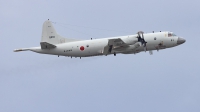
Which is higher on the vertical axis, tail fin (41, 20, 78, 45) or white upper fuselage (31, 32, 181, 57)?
tail fin (41, 20, 78, 45)

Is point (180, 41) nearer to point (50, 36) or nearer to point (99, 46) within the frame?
point (99, 46)

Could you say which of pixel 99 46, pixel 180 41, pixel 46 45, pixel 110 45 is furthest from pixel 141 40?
pixel 46 45

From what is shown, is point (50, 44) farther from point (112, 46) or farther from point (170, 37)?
point (170, 37)

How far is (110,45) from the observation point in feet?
204

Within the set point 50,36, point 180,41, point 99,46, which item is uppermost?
point 50,36

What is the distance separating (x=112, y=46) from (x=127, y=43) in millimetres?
1577

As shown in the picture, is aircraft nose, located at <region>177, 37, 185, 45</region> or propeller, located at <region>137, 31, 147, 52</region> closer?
propeller, located at <region>137, 31, 147, 52</region>

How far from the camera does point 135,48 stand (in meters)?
62.7

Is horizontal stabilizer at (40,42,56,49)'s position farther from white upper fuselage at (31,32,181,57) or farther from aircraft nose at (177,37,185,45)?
aircraft nose at (177,37,185,45)

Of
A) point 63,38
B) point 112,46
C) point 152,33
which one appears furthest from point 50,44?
point 152,33

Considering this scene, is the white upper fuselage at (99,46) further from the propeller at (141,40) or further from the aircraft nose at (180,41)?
the aircraft nose at (180,41)

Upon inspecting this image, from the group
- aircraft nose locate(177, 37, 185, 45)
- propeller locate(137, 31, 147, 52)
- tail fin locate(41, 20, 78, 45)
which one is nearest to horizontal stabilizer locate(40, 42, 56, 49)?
tail fin locate(41, 20, 78, 45)

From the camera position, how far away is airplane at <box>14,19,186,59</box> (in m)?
62.5

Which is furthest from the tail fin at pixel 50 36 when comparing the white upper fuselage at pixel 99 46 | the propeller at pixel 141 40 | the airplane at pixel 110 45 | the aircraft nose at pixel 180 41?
the aircraft nose at pixel 180 41
